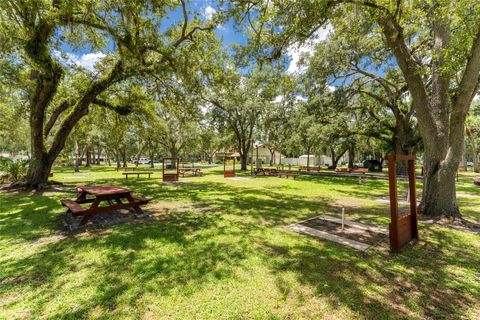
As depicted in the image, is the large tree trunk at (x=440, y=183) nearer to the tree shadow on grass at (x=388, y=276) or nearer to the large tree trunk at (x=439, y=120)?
the large tree trunk at (x=439, y=120)

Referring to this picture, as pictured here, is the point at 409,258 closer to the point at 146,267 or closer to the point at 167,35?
the point at 146,267

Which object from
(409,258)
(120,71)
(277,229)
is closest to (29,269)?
(277,229)

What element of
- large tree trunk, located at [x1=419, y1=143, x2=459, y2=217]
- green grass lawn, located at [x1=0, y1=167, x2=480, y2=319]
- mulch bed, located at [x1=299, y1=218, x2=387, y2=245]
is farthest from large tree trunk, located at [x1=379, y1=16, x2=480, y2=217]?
mulch bed, located at [x1=299, y1=218, x2=387, y2=245]

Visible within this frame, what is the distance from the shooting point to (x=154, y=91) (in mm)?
11391

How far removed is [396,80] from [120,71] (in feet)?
56.1

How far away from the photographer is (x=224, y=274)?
3.09 metres

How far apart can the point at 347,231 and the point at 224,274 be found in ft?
11.0

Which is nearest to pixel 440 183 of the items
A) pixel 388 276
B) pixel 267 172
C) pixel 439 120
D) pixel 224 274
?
pixel 439 120

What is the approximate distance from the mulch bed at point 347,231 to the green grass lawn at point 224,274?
540 mm

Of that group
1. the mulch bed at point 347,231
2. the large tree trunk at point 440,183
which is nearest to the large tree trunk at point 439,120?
the large tree trunk at point 440,183

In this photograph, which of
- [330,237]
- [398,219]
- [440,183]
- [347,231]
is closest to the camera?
[398,219]

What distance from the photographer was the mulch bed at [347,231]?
4.52 metres

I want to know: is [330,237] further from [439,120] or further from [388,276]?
[439,120]

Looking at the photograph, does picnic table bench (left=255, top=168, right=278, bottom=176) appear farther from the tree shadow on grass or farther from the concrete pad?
the tree shadow on grass
